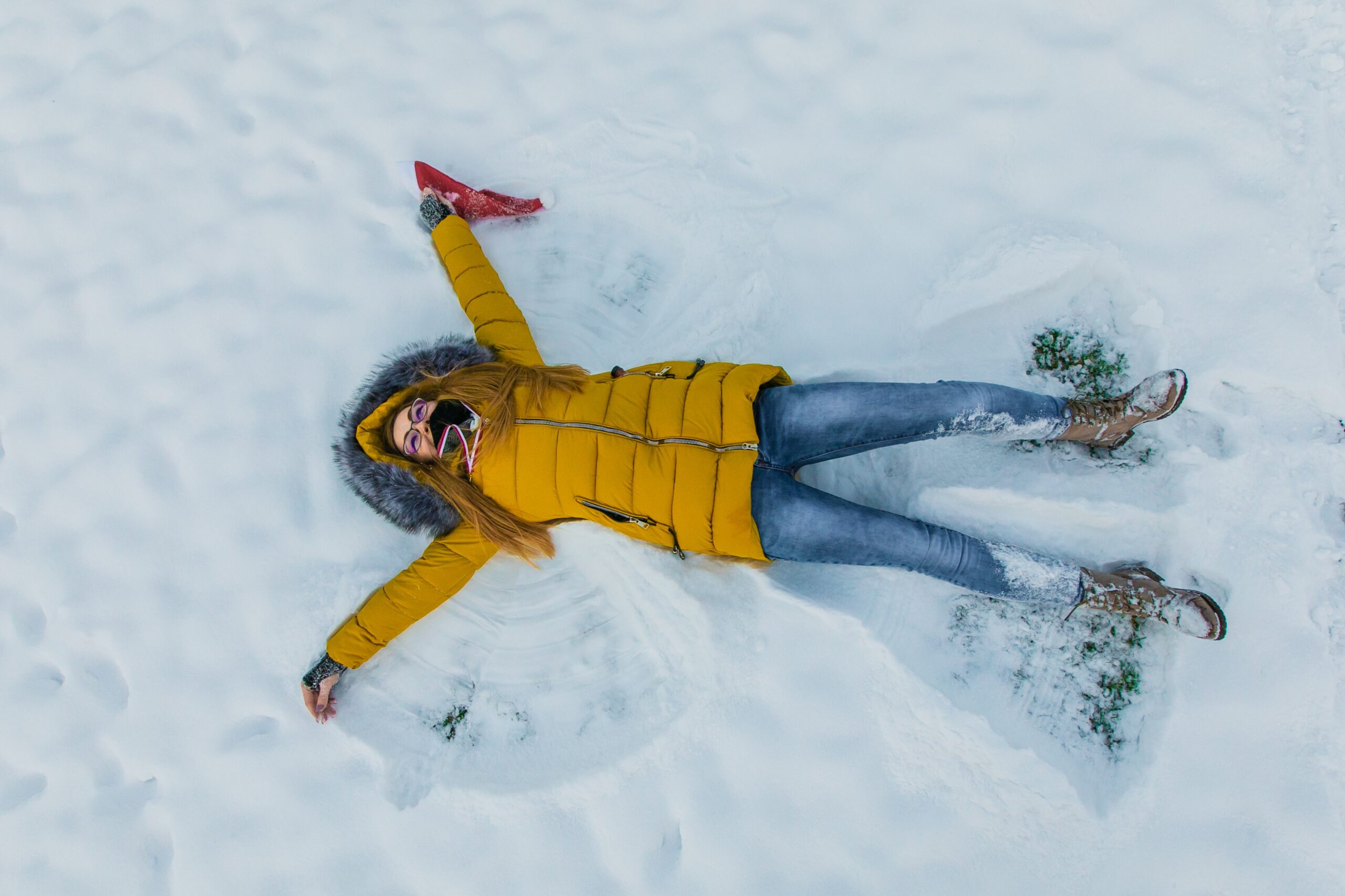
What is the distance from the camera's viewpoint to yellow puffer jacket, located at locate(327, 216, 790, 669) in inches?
79.4

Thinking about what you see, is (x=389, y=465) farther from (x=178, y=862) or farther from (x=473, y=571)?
(x=178, y=862)

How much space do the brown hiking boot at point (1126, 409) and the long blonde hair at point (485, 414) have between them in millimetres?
1742

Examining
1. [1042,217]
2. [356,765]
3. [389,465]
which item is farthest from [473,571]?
[1042,217]

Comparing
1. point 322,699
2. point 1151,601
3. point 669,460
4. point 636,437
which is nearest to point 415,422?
point 636,437

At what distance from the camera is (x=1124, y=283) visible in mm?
2709

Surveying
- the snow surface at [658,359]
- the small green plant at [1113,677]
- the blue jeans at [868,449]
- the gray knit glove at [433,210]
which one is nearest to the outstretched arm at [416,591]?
the snow surface at [658,359]

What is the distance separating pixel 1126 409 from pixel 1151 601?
0.67 m

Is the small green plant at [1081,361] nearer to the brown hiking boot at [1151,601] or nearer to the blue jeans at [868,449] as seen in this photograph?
the blue jeans at [868,449]

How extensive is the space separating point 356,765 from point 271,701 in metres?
0.43

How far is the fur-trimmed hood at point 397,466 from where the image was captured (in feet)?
7.32

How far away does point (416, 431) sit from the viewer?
209 cm

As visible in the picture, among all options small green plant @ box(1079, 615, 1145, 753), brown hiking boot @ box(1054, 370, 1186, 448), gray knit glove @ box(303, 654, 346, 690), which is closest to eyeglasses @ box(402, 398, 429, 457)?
gray knit glove @ box(303, 654, 346, 690)

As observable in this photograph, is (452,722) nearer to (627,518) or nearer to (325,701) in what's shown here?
(325,701)

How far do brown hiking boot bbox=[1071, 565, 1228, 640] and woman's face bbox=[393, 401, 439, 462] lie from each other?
225cm
